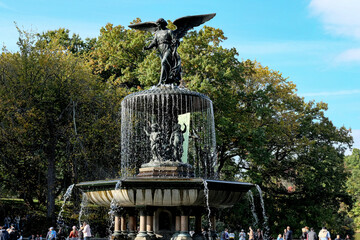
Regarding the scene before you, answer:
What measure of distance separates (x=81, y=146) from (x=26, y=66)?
5.29 metres

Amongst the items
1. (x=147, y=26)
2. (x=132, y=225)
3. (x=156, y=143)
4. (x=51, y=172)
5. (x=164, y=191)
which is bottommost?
(x=132, y=225)

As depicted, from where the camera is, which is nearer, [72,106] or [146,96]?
[146,96]

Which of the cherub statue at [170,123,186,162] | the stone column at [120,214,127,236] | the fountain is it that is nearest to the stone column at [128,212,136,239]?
the fountain

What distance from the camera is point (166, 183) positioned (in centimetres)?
1167

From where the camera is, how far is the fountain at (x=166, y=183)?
11.8 m

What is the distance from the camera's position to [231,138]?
26.2 m

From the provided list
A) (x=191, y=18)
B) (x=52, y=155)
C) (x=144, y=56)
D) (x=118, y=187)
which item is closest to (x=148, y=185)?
(x=118, y=187)

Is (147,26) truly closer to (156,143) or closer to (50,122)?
(156,143)

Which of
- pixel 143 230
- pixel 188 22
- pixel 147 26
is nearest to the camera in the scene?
pixel 143 230

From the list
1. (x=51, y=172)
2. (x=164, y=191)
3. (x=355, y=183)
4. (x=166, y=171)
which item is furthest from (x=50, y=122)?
(x=355, y=183)

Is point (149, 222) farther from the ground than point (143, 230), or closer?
farther from the ground

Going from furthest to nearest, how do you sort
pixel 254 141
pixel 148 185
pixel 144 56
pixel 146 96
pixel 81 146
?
pixel 144 56, pixel 254 141, pixel 81 146, pixel 146 96, pixel 148 185

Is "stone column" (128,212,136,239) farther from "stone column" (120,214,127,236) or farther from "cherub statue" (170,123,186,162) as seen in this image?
"cherub statue" (170,123,186,162)

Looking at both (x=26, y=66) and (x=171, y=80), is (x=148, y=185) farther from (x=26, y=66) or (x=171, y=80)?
(x=26, y=66)
